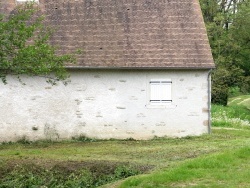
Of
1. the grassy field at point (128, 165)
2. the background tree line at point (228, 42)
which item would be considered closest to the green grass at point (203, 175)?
the grassy field at point (128, 165)

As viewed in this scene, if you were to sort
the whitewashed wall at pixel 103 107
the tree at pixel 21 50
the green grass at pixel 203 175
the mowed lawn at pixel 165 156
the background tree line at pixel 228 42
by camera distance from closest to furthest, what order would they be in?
1. the green grass at pixel 203 175
2. the mowed lawn at pixel 165 156
3. the tree at pixel 21 50
4. the whitewashed wall at pixel 103 107
5. the background tree line at pixel 228 42

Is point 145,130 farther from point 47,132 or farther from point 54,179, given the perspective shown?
point 54,179

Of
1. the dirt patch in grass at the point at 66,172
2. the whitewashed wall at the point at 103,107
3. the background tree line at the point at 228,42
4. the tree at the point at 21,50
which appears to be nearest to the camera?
the tree at the point at 21,50

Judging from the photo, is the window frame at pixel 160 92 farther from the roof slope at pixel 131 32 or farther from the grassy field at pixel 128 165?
the grassy field at pixel 128 165

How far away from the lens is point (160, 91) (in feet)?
61.3

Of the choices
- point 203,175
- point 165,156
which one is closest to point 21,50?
point 165,156

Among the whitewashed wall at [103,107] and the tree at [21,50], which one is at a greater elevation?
the tree at [21,50]

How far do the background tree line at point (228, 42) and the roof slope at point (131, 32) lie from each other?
17.6 meters

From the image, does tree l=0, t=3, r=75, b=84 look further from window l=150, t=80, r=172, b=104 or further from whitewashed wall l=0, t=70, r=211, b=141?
window l=150, t=80, r=172, b=104

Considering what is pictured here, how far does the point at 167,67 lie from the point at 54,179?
7.10 meters

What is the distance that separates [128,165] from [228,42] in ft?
91.2

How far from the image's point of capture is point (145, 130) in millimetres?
18766

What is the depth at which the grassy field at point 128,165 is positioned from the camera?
1093cm

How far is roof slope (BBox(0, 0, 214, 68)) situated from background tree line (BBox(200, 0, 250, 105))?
17.6 m
